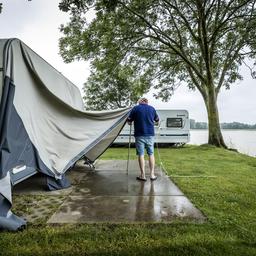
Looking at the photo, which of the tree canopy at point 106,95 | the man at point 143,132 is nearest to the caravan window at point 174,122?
the man at point 143,132

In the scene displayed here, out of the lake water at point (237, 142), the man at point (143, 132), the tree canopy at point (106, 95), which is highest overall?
the tree canopy at point (106, 95)

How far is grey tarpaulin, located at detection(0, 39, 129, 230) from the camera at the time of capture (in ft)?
12.2

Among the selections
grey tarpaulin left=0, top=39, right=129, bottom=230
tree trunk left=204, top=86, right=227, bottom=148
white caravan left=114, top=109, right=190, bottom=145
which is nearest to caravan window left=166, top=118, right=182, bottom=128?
white caravan left=114, top=109, right=190, bottom=145

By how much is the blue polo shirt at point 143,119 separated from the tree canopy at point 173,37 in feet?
22.7

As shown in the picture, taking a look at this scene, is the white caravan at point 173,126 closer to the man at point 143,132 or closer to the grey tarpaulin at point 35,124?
the grey tarpaulin at point 35,124

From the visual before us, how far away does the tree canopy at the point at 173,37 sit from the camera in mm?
13125

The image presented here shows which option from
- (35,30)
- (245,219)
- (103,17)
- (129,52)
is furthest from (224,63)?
(245,219)

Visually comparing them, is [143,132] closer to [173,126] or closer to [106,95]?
[173,126]

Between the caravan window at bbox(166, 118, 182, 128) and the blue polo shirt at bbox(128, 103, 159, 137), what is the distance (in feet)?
34.9

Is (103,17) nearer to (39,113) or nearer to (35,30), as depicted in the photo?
(35,30)

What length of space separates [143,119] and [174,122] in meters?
10.9

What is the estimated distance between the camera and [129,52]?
1551 centimetres

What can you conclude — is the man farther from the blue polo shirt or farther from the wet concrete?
the wet concrete

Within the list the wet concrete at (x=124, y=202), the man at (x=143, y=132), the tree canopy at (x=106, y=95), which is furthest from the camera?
the tree canopy at (x=106, y=95)
